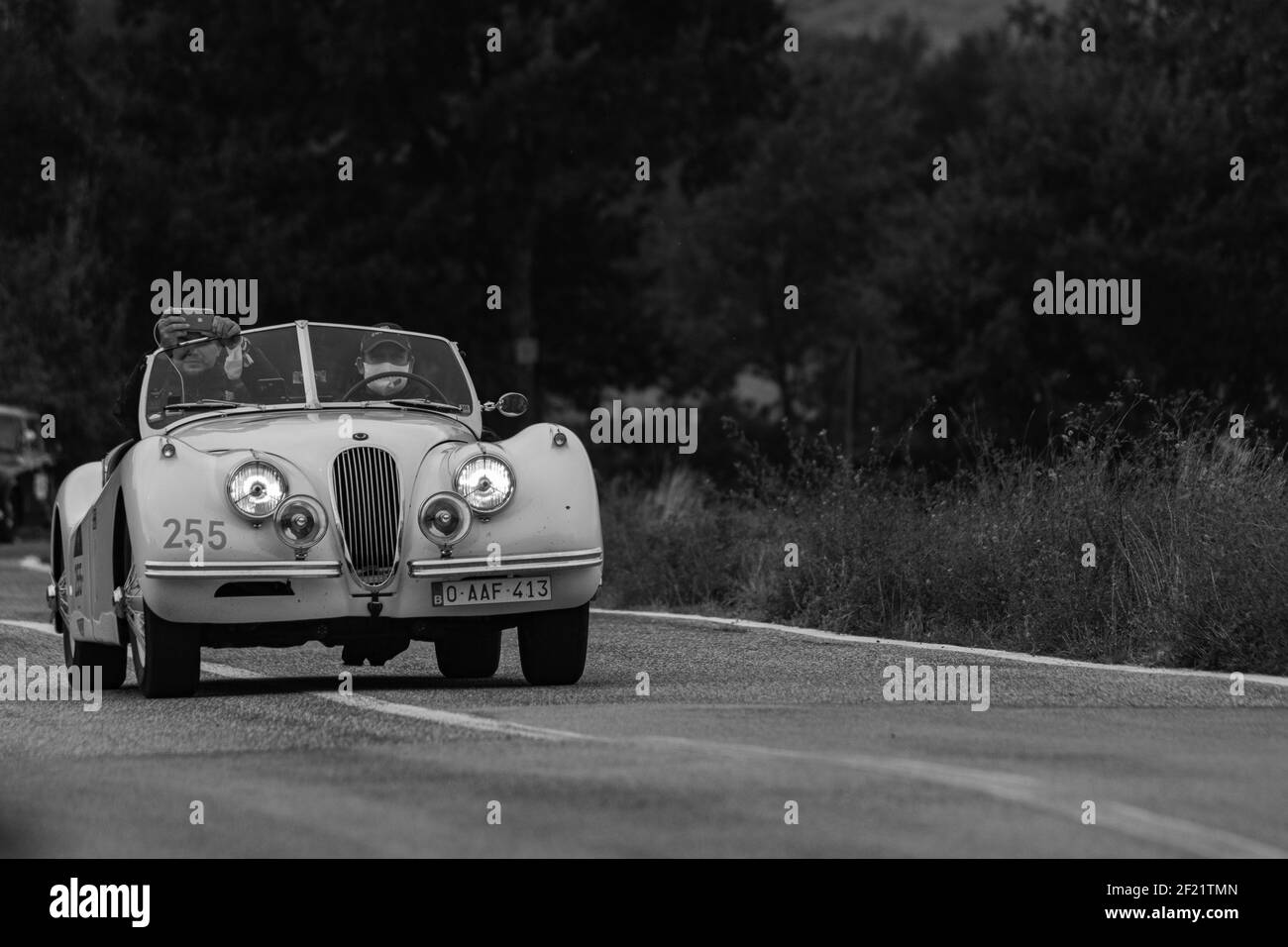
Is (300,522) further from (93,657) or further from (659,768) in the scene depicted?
(659,768)

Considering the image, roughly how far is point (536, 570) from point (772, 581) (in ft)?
20.2

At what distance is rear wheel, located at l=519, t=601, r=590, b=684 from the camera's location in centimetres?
1202

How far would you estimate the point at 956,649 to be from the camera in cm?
1432

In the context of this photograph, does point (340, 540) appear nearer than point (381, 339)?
Yes

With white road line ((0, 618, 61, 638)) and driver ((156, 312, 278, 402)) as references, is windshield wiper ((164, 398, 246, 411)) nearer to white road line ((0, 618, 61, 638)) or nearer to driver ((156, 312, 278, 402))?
driver ((156, 312, 278, 402))

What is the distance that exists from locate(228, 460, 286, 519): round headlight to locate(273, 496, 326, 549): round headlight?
0.16 ft

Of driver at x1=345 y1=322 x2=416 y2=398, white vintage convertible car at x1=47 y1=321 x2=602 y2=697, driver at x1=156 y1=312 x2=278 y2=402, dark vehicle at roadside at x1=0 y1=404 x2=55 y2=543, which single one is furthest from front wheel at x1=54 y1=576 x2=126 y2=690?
dark vehicle at roadside at x1=0 y1=404 x2=55 y2=543

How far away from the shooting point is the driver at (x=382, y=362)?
12987 millimetres

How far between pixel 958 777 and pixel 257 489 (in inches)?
182

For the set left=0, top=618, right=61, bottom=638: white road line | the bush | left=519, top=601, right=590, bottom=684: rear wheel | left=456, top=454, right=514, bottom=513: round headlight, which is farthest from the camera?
left=0, top=618, right=61, bottom=638: white road line

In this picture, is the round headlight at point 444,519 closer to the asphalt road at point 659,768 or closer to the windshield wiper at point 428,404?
the asphalt road at point 659,768

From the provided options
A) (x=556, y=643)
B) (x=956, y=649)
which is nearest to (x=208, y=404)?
(x=556, y=643)
